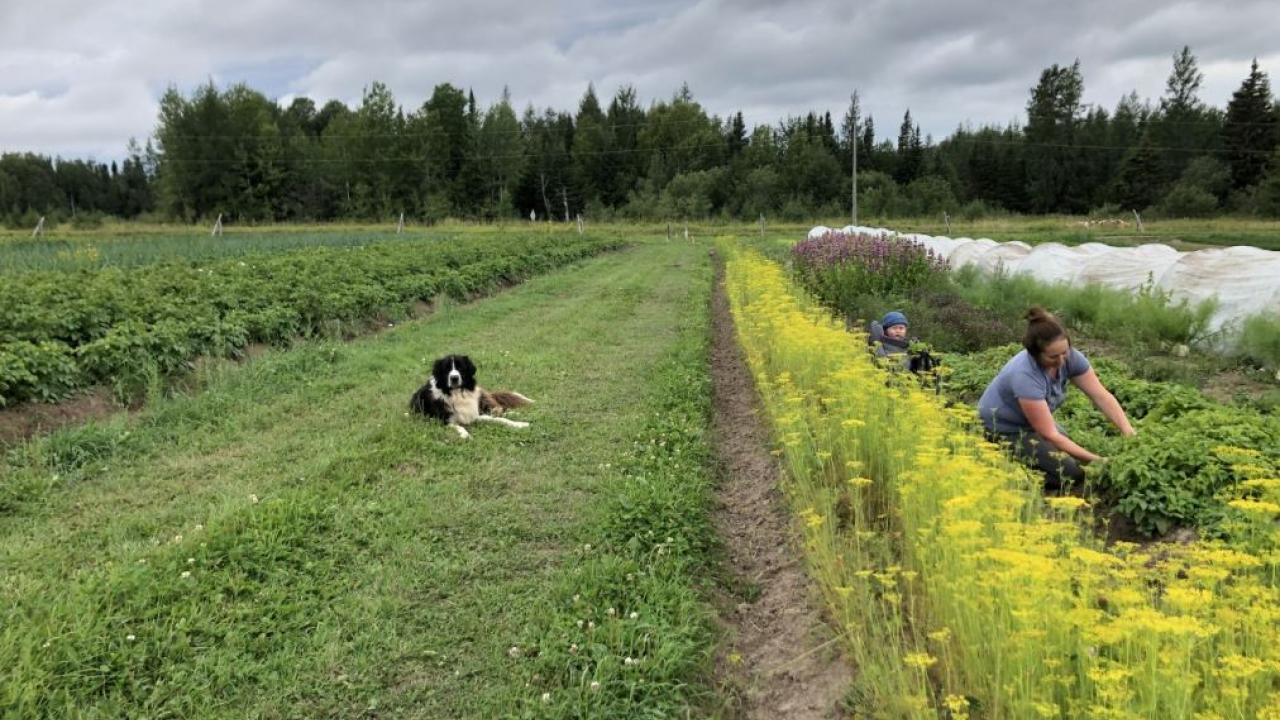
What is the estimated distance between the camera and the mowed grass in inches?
126

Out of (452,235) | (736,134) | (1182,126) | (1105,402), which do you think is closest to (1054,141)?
(1182,126)

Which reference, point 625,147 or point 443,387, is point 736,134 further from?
point 443,387

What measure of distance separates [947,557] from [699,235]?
145 feet

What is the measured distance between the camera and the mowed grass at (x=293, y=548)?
3191mm

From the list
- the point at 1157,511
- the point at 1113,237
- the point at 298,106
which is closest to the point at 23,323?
the point at 1157,511

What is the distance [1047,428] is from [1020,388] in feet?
1.06

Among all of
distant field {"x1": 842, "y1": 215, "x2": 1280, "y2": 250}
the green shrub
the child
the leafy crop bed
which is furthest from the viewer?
distant field {"x1": 842, "y1": 215, "x2": 1280, "y2": 250}

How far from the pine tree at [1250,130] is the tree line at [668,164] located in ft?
0.47

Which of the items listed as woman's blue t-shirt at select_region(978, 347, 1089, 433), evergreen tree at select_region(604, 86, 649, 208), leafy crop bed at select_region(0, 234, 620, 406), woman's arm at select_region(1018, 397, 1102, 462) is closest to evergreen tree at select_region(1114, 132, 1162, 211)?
evergreen tree at select_region(604, 86, 649, 208)

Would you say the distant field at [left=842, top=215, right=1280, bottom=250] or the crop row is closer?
the crop row

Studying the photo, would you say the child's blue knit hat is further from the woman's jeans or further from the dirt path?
the woman's jeans

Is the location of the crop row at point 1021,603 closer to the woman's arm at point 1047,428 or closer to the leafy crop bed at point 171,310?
the woman's arm at point 1047,428

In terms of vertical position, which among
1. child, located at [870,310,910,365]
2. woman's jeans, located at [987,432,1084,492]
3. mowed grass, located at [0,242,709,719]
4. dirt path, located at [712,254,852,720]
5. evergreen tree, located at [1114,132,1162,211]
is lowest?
dirt path, located at [712,254,852,720]

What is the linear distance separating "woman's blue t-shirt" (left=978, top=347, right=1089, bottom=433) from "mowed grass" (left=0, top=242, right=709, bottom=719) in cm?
284
